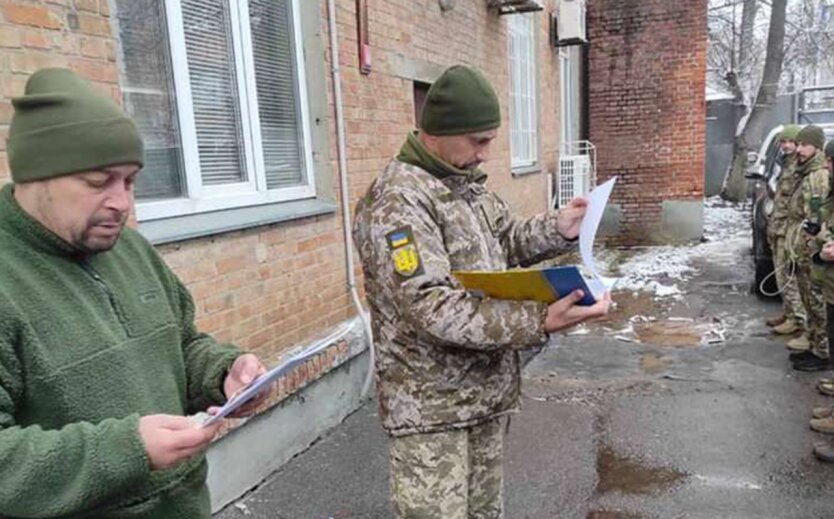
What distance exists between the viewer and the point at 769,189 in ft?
22.3

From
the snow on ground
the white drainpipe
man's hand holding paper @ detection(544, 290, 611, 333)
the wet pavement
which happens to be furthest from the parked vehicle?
man's hand holding paper @ detection(544, 290, 611, 333)

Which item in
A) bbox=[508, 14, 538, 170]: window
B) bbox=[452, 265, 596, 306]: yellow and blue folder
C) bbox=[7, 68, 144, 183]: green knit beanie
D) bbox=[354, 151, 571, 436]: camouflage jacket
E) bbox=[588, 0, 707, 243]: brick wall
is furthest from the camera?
bbox=[588, 0, 707, 243]: brick wall

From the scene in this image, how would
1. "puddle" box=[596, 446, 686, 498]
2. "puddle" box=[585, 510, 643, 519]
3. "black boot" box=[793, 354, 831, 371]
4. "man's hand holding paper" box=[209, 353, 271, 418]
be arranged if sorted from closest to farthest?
"man's hand holding paper" box=[209, 353, 271, 418] < "puddle" box=[585, 510, 643, 519] < "puddle" box=[596, 446, 686, 498] < "black boot" box=[793, 354, 831, 371]

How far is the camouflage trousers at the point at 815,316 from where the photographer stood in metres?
4.93

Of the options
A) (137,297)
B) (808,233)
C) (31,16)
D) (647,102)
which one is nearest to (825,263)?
(808,233)

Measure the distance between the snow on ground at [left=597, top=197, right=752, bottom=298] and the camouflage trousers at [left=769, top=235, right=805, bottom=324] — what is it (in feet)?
4.73

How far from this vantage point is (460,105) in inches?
77.1

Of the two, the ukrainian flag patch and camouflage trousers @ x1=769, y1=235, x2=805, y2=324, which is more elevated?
the ukrainian flag patch

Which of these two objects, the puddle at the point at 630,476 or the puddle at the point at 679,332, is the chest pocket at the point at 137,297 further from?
the puddle at the point at 679,332

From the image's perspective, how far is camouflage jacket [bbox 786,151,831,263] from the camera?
5145 millimetres

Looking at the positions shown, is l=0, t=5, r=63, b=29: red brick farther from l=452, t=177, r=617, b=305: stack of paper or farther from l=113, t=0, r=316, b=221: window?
l=452, t=177, r=617, b=305: stack of paper

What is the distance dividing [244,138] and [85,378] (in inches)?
99.4

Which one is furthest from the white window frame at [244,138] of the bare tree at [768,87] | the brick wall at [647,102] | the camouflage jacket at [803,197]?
the bare tree at [768,87]

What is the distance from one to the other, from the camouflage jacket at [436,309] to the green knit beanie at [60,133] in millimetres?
762
